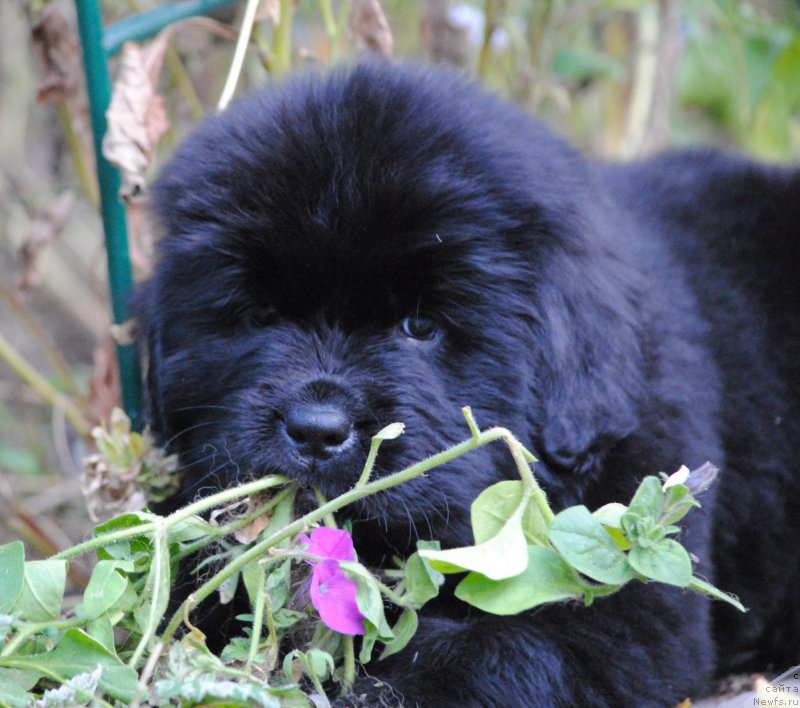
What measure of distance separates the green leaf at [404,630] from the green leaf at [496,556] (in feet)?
0.81

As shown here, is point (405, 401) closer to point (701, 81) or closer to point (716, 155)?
point (716, 155)

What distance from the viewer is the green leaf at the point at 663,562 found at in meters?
1.72

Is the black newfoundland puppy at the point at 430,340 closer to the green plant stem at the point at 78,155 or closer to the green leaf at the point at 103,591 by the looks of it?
the green leaf at the point at 103,591

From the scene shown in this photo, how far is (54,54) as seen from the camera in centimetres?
296

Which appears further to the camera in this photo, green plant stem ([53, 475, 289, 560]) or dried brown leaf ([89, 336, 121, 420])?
dried brown leaf ([89, 336, 121, 420])

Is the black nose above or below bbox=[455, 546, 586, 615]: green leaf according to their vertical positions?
above

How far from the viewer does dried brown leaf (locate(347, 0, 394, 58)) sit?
2975 mm

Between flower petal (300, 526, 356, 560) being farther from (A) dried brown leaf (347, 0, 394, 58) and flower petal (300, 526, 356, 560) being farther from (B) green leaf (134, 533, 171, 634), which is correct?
(A) dried brown leaf (347, 0, 394, 58)

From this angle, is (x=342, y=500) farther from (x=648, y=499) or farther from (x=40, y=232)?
(x=40, y=232)

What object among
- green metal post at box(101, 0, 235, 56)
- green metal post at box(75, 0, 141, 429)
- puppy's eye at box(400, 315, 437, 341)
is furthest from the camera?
green metal post at box(101, 0, 235, 56)

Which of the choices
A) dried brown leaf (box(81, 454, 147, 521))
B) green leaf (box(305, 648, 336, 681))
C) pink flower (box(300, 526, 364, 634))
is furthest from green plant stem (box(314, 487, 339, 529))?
dried brown leaf (box(81, 454, 147, 521))

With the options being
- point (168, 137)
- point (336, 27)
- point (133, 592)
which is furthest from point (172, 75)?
point (133, 592)

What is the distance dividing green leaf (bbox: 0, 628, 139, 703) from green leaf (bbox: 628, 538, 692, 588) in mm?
794

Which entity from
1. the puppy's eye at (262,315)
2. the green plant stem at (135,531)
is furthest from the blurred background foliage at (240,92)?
the green plant stem at (135,531)
